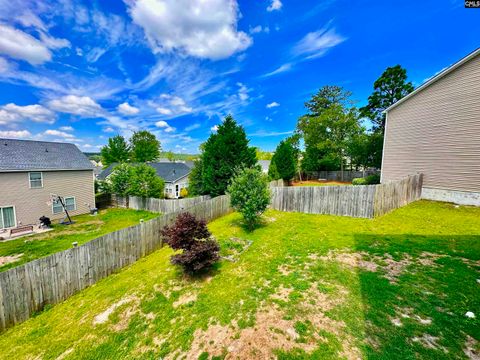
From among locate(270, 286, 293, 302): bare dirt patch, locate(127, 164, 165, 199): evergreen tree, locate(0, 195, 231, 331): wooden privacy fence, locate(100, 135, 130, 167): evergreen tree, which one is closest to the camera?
locate(270, 286, 293, 302): bare dirt patch

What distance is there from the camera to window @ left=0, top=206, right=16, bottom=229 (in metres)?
13.9

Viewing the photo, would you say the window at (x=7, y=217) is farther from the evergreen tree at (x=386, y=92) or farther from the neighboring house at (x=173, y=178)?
the evergreen tree at (x=386, y=92)

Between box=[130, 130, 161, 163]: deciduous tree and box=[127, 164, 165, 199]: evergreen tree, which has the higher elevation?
box=[130, 130, 161, 163]: deciduous tree

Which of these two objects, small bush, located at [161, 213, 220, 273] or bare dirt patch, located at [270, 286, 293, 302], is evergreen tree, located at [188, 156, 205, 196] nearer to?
small bush, located at [161, 213, 220, 273]

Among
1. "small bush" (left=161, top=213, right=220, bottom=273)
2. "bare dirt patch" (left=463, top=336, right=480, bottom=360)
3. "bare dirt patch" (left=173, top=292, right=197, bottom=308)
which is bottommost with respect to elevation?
"bare dirt patch" (left=173, top=292, right=197, bottom=308)

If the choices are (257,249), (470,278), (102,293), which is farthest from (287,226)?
(102,293)

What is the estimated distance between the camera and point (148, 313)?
4.75m

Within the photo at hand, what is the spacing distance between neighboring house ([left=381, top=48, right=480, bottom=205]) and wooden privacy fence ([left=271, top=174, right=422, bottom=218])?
1.13m

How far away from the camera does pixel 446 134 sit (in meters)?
11.0

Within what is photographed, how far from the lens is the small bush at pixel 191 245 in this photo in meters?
5.71

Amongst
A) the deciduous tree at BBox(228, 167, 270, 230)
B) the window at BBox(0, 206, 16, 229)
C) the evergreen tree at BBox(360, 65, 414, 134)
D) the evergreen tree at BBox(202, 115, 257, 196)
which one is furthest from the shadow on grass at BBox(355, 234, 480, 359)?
the evergreen tree at BBox(360, 65, 414, 134)

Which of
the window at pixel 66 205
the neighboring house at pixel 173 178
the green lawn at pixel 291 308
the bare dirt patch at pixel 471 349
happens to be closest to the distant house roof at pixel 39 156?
the window at pixel 66 205

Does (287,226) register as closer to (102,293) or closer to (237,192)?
(237,192)

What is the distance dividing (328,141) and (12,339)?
97.3 ft
